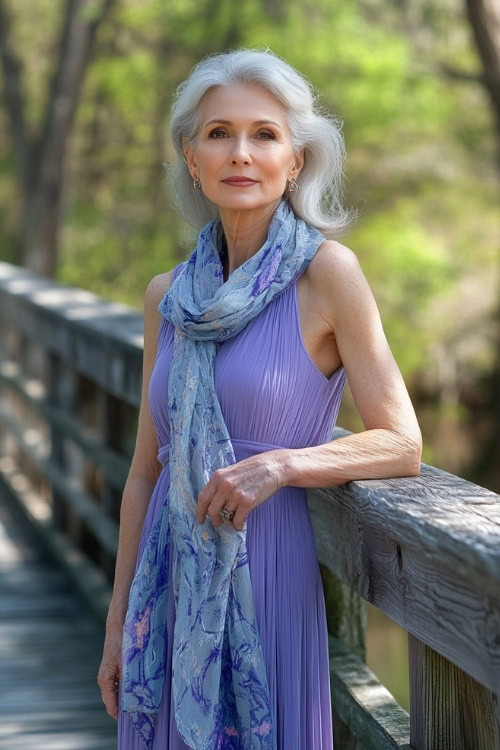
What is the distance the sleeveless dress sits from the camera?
198 centimetres

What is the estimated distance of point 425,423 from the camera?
1592 centimetres

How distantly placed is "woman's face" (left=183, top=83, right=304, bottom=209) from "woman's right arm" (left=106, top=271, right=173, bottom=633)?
0.88ft

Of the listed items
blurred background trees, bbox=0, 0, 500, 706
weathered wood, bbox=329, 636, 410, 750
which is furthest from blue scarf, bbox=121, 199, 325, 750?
blurred background trees, bbox=0, 0, 500, 706

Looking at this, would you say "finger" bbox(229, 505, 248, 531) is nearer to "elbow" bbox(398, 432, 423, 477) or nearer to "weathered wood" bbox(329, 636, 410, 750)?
"elbow" bbox(398, 432, 423, 477)

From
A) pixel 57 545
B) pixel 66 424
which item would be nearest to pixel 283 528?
pixel 66 424

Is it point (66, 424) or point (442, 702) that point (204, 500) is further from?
point (66, 424)

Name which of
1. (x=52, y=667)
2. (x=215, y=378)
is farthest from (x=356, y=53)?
(x=215, y=378)

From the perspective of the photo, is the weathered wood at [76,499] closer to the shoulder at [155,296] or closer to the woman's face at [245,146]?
the shoulder at [155,296]

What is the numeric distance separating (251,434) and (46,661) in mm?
2194

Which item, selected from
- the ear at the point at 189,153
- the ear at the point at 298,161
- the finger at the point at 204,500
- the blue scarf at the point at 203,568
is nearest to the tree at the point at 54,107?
the ear at the point at 189,153

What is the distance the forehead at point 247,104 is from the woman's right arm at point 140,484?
36 centimetres

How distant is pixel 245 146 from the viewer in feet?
6.86

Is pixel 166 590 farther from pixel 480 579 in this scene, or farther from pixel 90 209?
pixel 90 209

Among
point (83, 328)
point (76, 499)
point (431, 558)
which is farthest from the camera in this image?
point (76, 499)
